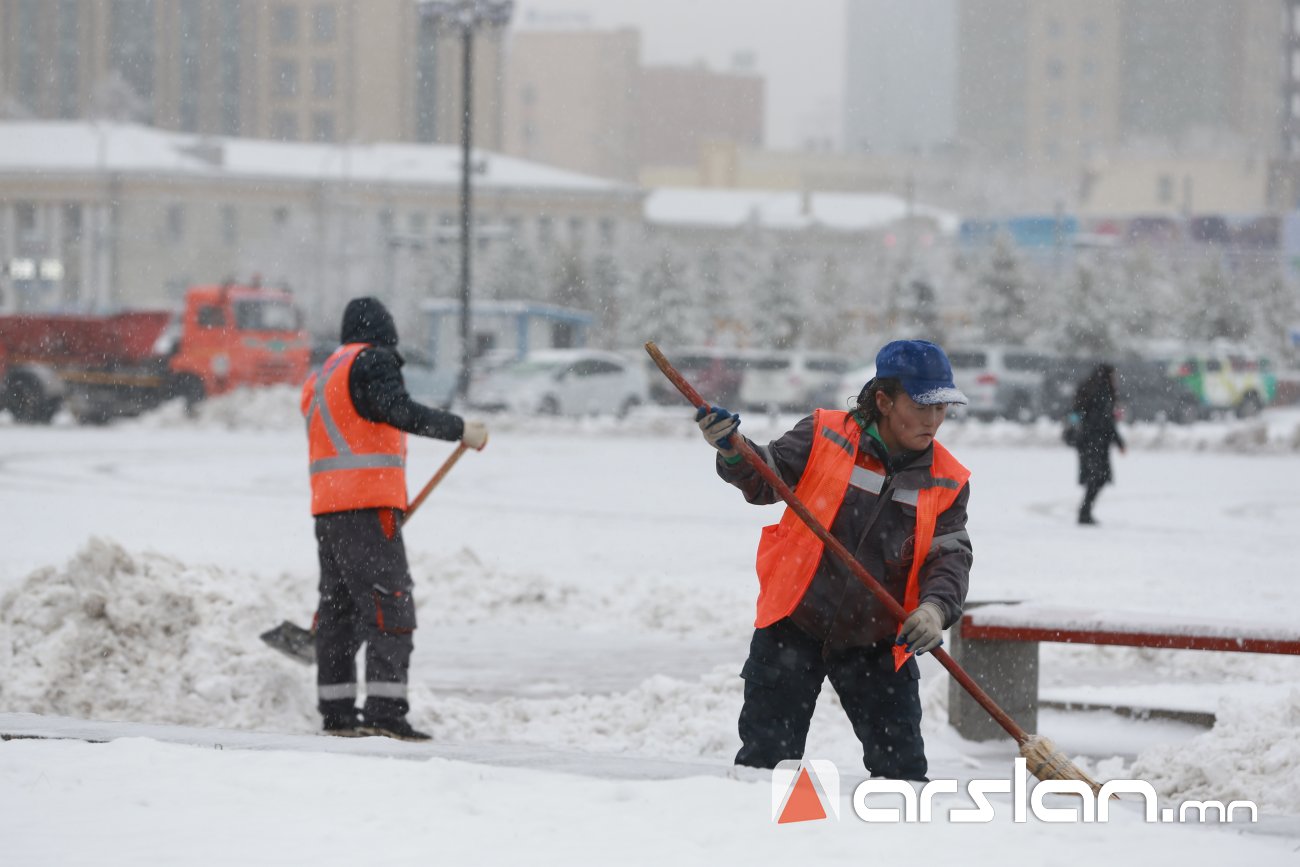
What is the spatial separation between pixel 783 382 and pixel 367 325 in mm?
32170

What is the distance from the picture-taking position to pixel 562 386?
34156mm

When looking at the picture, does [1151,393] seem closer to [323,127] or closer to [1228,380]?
[1228,380]

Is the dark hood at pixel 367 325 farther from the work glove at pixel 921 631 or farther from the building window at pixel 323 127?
the building window at pixel 323 127

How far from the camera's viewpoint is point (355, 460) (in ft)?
20.2

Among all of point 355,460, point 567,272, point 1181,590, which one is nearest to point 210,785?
point 355,460

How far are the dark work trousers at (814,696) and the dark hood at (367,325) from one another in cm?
246

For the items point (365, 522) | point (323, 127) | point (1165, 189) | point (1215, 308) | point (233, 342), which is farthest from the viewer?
point (323, 127)

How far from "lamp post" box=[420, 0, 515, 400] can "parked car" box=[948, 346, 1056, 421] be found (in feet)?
30.4

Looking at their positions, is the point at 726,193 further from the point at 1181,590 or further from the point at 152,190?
the point at 1181,590

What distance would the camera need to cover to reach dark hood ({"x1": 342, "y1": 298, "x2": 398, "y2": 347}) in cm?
635

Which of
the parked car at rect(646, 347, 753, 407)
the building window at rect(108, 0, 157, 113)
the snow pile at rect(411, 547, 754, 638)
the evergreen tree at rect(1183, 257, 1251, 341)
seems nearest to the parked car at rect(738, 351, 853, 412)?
the parked car at rect(646, 347, 753, 407)

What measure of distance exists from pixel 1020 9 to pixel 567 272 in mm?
89536

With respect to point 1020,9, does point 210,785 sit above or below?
below

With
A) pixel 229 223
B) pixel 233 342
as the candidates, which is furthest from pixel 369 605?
pixel 229 223
